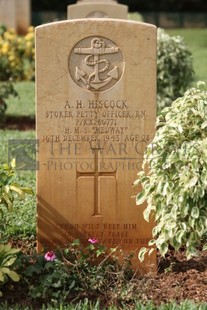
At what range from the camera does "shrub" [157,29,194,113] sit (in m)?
11.0

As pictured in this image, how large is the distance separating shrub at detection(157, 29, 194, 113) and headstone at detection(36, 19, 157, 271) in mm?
5939

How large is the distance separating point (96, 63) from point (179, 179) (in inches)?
38.4

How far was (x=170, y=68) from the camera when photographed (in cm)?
1108

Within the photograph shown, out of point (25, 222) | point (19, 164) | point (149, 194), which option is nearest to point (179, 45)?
point (19, 164)

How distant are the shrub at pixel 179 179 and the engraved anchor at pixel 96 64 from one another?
1.54ft

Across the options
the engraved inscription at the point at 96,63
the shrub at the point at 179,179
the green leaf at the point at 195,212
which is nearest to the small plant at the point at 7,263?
the shrub at the point at 179,179

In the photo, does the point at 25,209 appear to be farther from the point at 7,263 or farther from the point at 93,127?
the point at 7,263

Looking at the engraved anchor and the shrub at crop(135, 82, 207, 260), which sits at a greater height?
the engraved anchor

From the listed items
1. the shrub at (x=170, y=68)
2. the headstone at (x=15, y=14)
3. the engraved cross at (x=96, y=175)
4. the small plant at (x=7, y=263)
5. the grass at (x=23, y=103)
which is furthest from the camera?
the headstone at (x=15, y=14)

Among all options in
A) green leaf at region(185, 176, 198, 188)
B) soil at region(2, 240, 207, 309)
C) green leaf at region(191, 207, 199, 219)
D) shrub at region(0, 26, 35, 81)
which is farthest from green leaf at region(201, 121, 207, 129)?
shrub at region(0, 26, 35, 81)

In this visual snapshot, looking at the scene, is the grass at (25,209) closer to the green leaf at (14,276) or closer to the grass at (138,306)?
the grass at (138,306)
